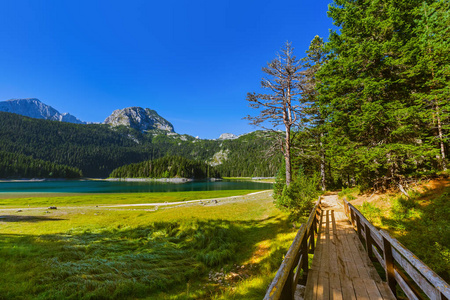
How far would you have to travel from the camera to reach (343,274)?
16.1 feet

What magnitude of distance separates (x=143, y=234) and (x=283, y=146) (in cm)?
1363

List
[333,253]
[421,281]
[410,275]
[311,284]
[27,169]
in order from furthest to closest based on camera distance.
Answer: [27,169], [333,253], [311,284], [410,275], [421,281]

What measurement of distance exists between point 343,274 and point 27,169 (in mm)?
→ 227313

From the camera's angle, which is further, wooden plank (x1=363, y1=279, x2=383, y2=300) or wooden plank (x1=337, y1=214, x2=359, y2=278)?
wooden plank (x1=337, y1=214, x2=359, y2=278)

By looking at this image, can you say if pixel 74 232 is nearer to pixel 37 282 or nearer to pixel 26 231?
pixel 26 231

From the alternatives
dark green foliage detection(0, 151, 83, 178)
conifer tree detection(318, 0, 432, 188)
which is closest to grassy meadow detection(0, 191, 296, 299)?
conifer tree detection(318, 0, 432, 188)

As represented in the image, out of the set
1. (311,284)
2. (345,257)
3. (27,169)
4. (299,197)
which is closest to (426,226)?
(345,257)

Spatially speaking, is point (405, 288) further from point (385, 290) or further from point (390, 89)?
point (390, 89)

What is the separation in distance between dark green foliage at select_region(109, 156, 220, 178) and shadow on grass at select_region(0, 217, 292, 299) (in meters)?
140

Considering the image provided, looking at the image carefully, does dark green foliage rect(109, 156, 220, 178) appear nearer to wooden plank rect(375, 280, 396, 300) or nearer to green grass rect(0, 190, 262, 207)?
green grass rect(0, 190, 262, 207)

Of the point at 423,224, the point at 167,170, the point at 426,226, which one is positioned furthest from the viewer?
the point at 167,170

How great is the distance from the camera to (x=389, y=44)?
1321 cm

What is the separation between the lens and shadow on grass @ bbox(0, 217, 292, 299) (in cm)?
684

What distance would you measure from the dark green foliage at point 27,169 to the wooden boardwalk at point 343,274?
21633cm
